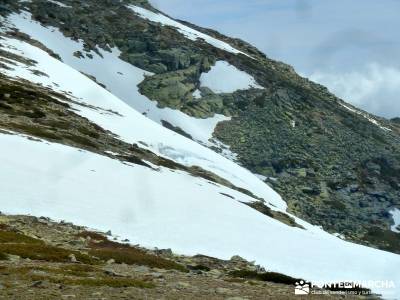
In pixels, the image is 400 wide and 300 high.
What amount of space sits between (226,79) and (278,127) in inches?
A: 1029

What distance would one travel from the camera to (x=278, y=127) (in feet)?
443

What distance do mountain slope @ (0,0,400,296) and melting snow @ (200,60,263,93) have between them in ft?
1.81

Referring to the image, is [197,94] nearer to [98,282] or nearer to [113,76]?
[113,76]

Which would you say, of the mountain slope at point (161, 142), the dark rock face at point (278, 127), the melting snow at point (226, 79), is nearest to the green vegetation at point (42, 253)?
the mountain slope at point (161, 142)

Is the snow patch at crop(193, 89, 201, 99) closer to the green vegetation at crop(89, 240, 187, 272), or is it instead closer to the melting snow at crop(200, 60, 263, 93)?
the melting snow at crop(200, 60, 263, 93)

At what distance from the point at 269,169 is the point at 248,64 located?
5732cm

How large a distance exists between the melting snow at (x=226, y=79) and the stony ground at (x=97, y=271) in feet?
384

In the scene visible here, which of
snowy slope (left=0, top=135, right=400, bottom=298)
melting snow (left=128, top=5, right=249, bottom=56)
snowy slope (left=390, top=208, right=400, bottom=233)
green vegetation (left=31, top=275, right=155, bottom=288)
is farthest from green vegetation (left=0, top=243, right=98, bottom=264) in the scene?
melting snow (left=128, top=5, right=249, bottom=56)

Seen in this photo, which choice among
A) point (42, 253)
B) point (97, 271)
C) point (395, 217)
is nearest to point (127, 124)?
point (42, 253)

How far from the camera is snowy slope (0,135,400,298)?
35312 millimetres

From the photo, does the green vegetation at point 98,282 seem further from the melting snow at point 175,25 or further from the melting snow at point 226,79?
the melting snow at point 175,25

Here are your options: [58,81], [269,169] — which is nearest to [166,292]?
[58,81]

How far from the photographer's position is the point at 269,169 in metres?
120

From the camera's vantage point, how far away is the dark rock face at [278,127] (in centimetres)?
11869
